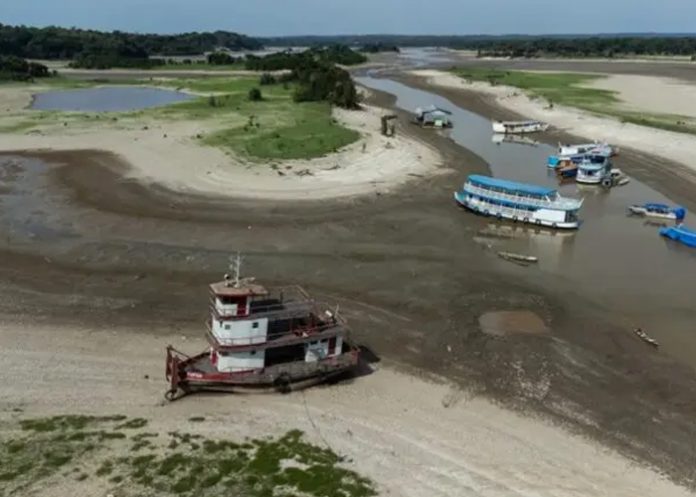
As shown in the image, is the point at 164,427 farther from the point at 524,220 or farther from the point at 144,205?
the point at 524,220

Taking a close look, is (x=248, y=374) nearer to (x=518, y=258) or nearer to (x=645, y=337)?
(x=645, y=337)

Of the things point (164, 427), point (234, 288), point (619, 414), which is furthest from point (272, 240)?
point (619, 414)

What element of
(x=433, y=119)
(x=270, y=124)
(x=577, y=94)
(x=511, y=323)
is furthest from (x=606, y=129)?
(x=511, y=323)

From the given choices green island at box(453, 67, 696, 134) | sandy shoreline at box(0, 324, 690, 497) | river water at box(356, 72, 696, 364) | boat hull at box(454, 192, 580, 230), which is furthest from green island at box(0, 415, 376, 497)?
green island at box(453, 67, 696, 134)

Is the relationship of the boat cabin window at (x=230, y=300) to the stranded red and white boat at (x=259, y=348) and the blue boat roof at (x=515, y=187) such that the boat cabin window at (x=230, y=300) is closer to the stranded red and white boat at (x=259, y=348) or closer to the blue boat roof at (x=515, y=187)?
the stranded red and white boat at (x=259, y=348)

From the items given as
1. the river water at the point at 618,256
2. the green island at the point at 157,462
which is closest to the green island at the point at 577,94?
the river water at the point at 618,256

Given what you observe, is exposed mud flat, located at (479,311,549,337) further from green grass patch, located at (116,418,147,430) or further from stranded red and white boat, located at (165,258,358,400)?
green grass patch, located at (116,418,147,430)
